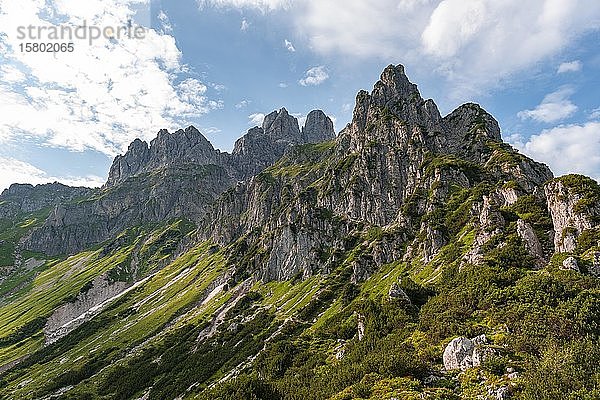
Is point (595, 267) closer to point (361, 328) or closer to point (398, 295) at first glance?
point (398, 295)

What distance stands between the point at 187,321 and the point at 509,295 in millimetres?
174972

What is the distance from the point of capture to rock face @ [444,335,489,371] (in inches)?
1619

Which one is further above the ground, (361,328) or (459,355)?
(459,355)

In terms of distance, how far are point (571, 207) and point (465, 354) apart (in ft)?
217

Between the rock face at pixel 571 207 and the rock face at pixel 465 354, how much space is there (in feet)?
164

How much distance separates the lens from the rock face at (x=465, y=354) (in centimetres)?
4112

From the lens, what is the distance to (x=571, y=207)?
87562mm

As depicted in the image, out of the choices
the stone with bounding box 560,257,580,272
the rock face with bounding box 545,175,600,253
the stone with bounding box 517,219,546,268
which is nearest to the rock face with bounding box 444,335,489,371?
the stone with bounding box 560,257,580,272

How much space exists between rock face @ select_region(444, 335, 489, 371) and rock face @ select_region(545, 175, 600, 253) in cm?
5007

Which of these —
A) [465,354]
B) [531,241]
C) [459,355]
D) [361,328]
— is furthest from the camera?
→ [531,241]

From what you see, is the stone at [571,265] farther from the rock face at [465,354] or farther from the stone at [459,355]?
the stone at [459,355]

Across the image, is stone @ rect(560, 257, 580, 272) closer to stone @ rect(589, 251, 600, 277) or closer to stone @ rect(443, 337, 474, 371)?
stone @ rect(589, 251, 600, 277)

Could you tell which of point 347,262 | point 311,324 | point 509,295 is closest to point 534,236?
point 509,295

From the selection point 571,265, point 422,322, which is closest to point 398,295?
point 422,322
